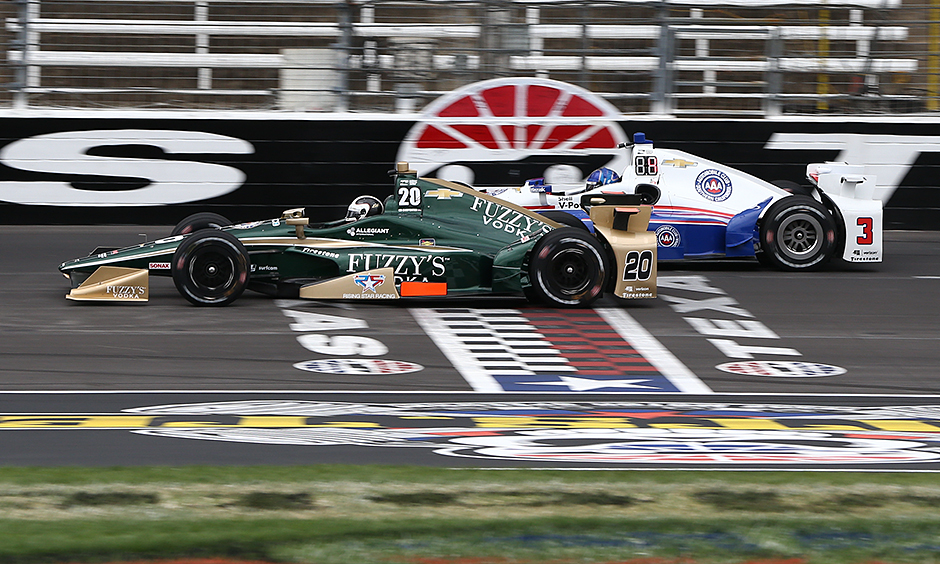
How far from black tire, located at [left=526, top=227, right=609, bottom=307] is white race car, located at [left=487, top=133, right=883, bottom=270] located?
1602 millimetres

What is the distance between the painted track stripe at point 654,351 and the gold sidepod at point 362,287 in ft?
5.80

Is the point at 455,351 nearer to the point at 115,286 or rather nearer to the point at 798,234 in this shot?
the point at 115,286

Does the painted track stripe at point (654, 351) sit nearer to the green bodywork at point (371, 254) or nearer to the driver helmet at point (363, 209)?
the green bodywork at point (371, 254)

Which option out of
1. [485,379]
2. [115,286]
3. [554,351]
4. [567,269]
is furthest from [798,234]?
[115,286]

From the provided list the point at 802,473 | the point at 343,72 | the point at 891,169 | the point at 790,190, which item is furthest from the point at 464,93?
the point at 802,473

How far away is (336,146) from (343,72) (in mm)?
1081

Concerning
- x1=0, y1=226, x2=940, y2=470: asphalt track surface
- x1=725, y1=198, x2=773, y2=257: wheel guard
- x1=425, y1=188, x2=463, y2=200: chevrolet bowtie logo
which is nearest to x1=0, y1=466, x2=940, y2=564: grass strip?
x1=0, y1=226, x2=940, y2=470: asphalt track surface

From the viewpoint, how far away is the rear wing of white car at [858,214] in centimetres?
1213

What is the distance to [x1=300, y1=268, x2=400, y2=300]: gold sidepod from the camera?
9.99m

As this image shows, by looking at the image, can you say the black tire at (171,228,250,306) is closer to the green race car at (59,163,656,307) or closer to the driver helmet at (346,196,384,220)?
the green race car at (59,163,656,307)

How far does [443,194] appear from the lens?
408 inches

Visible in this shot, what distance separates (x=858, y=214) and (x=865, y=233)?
209mm

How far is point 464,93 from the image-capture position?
15.0 m

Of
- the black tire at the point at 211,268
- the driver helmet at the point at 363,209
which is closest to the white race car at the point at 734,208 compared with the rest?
the driver helmet at the point at 363,209
